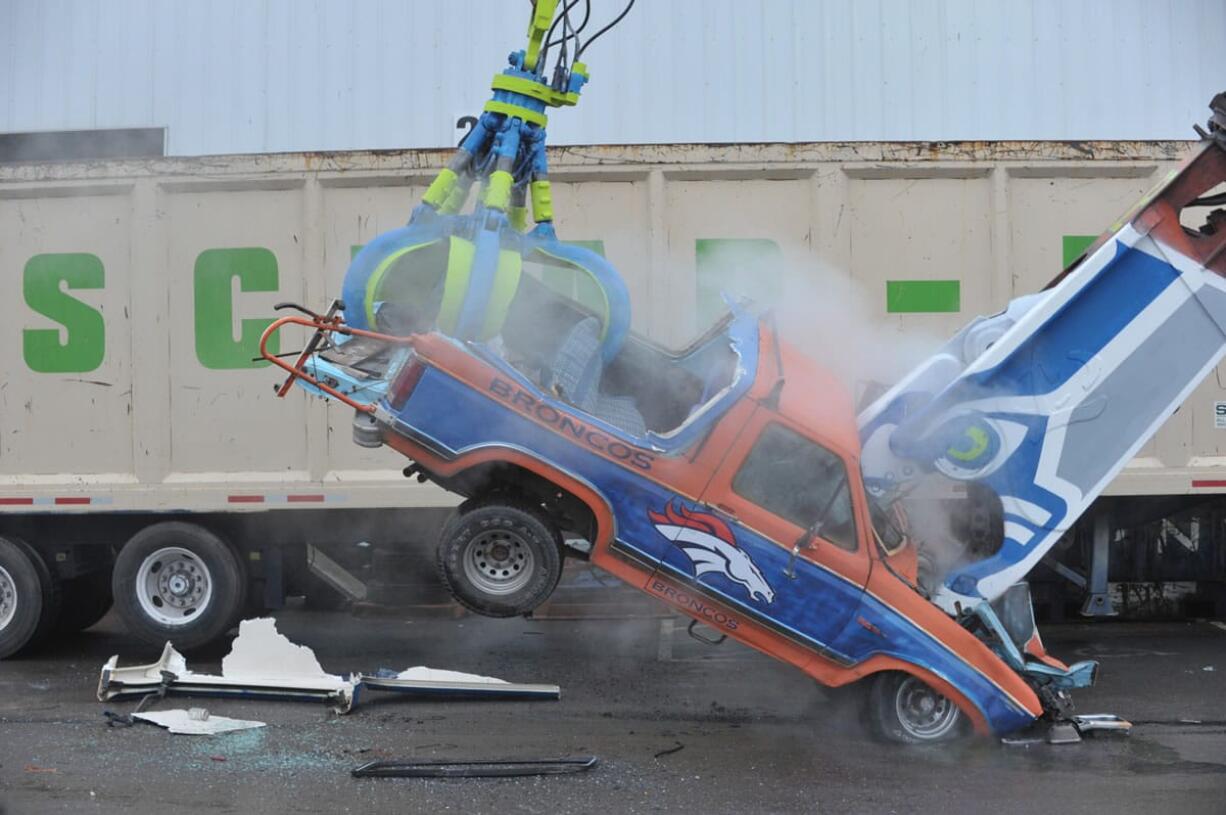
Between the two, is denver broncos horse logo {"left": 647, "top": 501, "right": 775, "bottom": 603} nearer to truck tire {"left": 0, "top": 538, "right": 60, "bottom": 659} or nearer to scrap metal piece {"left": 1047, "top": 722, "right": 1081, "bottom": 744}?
scrap metal piece {"left": 1047, "top": 722, "right": 1081, "bottom": 744}

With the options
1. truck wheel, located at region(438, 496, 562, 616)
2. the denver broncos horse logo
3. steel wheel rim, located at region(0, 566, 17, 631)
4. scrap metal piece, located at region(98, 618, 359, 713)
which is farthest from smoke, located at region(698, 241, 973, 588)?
steel wheel rim, located at region(0, 566, 17, 631)

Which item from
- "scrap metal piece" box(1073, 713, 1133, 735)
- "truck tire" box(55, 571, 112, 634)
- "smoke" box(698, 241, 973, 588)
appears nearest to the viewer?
"scrap metal piece" box(1073, 713, 1133, 735)

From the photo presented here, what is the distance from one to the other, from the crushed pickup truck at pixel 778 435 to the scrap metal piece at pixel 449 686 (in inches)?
44.3

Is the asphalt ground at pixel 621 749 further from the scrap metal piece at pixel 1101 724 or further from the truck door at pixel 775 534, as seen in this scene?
the truck door at pixel 775 534

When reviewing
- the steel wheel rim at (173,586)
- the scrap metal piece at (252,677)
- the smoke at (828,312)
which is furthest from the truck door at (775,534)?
the steel wheel rim at (173,586)

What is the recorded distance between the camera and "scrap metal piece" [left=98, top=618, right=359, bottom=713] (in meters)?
6.67

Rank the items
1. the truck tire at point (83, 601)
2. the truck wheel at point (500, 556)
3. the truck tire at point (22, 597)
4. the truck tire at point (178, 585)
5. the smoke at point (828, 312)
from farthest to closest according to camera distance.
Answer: the truck tire at point (83, 601) < the truck tire at point (22, 597) < the truck tire at point (178, 585) < the smoke at point (828, 312) < the truck wheel at point (500, 556)

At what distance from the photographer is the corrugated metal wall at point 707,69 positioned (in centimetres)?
1138

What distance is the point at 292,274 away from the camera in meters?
7.93

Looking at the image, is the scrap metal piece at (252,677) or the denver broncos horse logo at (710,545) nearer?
the denver broncos horse logo at (710,545)

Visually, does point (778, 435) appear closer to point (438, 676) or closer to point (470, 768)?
point (470, 768)

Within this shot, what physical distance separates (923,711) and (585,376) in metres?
2.14

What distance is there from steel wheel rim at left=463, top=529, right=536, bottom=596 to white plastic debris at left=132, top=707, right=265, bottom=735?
1.46 m

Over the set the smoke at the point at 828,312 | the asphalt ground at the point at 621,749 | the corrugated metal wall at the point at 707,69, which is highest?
the corrugated metal wall at the point at 707,69
